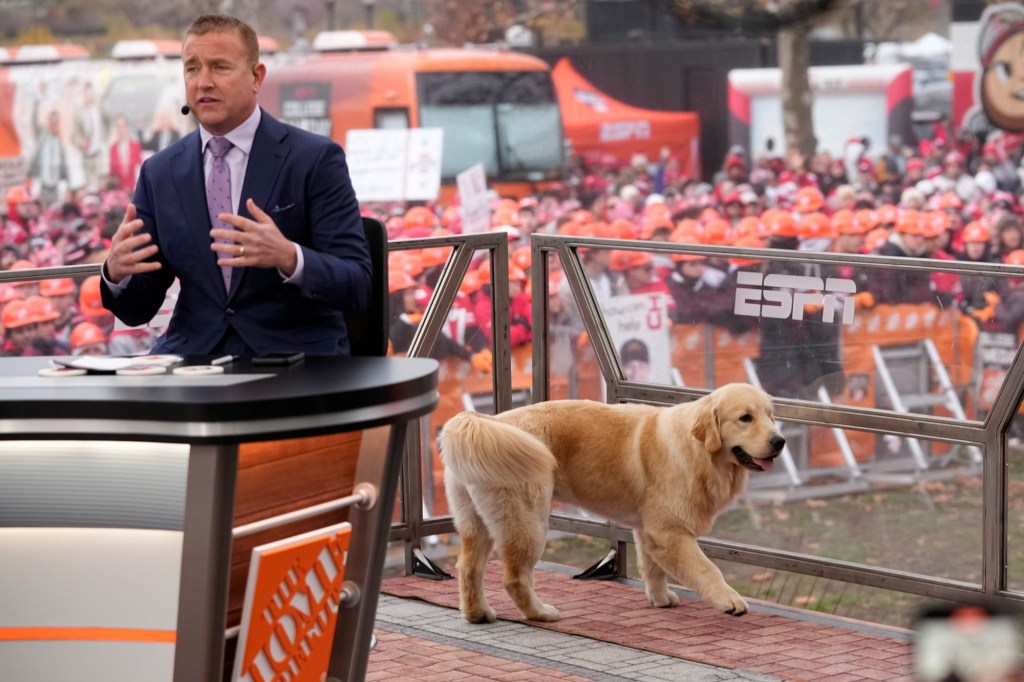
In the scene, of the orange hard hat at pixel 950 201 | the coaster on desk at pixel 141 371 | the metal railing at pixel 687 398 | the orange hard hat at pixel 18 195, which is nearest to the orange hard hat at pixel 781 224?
the orange hard hat at pixel 950 201

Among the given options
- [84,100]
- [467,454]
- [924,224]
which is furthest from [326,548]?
[84,100]

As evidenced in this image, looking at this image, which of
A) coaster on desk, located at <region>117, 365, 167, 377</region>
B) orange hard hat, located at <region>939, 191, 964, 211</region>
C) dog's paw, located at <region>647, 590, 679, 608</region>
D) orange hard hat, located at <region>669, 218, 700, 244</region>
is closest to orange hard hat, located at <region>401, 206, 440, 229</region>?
orange hard hat, located at <region>669, 218, 700, 244</region>

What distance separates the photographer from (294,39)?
648 inches

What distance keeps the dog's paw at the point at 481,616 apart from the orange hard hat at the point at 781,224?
986 cm

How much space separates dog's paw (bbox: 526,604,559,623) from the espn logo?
4.33 ft

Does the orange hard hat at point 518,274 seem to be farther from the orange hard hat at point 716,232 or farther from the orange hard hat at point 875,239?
the orange hard hat at point 875,239

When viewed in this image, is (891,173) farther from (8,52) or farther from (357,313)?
(357,313)

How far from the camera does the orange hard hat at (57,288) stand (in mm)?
5434

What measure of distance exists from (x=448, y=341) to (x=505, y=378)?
29 centimetres

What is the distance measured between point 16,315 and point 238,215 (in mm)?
3802

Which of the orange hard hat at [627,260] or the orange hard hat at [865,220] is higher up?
the orange hard hat at [627,260]

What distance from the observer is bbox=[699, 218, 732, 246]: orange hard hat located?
46.5 feet

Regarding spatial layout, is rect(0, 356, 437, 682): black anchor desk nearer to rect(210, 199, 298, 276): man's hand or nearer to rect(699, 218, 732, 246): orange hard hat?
rect(210, 199, 298, 276): man's hand

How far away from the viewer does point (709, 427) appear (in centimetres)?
467
